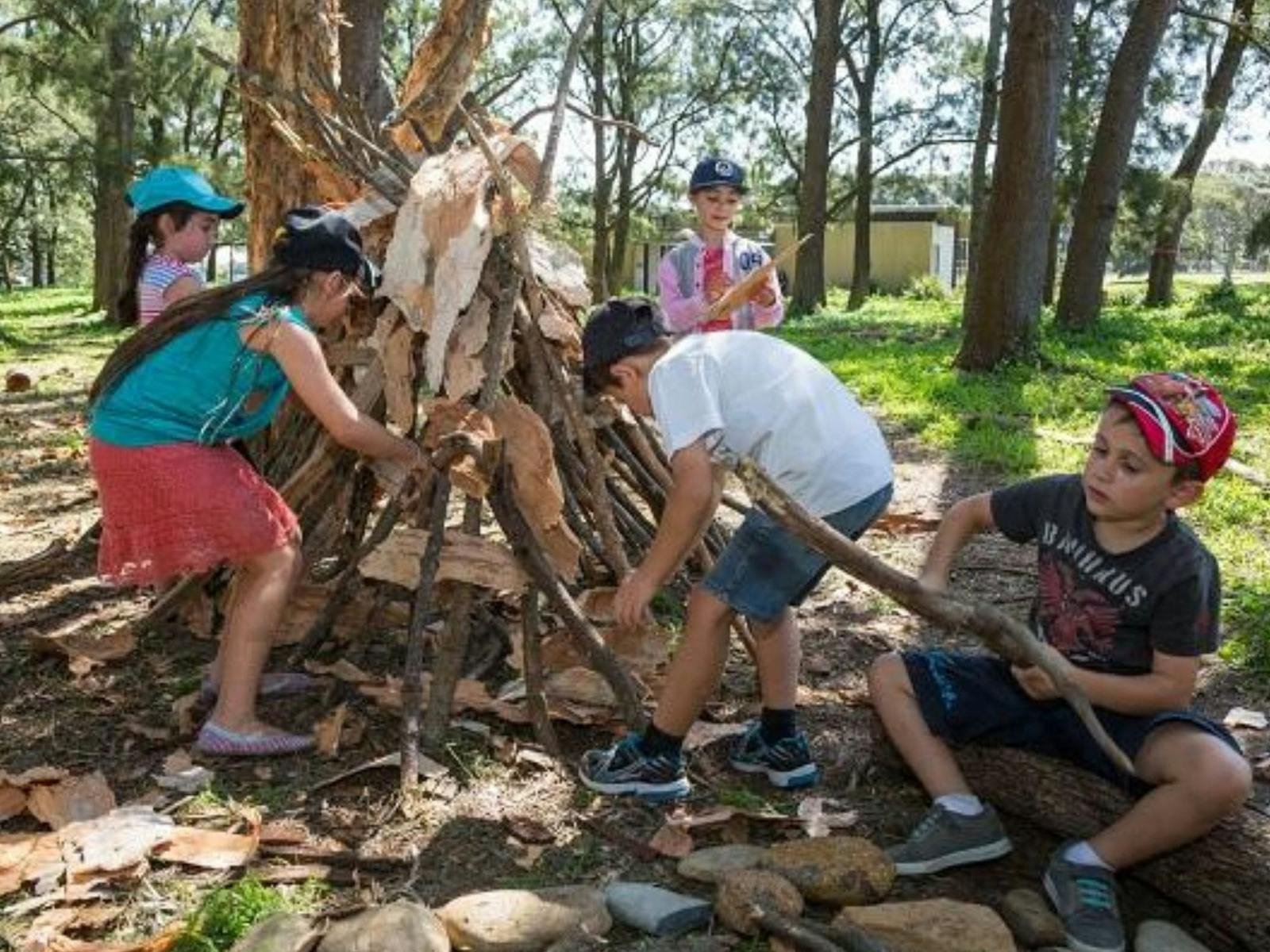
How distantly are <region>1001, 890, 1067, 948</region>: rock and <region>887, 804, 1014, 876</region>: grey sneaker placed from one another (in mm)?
137

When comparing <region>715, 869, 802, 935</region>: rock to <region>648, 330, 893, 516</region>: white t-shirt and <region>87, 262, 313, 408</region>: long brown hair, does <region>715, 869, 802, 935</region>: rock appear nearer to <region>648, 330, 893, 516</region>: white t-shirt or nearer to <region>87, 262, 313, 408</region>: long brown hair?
<region>648, 330, 893, 516</region>: white t-shirt

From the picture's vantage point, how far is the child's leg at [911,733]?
265cm

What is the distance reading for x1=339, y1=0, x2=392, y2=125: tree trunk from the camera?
4926mm

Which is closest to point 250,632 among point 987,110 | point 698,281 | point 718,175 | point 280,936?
point 280,936

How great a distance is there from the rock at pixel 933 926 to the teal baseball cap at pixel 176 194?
265 centimetres

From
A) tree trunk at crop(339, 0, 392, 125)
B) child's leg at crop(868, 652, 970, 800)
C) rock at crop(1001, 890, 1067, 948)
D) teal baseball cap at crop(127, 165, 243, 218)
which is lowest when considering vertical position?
rock at crop(1001, 890, 1067, 948)

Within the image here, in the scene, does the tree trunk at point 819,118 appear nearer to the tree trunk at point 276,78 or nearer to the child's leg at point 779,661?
the tree trunk at point 276,78

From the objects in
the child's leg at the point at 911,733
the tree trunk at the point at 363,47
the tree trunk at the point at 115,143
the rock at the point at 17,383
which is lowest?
the child's leg at the point at 911,733

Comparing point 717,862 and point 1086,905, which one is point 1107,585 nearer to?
point 1086,905

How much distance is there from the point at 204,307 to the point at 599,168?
2418cm

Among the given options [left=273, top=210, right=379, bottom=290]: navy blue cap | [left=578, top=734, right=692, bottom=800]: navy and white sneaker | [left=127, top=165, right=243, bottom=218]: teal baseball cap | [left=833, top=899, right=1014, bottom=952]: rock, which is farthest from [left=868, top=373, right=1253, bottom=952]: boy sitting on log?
[left=127, top=165, right=243, bottom=218]: teal baseball cap

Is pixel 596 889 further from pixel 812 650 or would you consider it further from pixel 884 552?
pixel 884 552

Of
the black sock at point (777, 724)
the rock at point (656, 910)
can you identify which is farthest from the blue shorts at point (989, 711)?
the rock at point (656, 910)

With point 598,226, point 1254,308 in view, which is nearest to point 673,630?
point 1254,308
